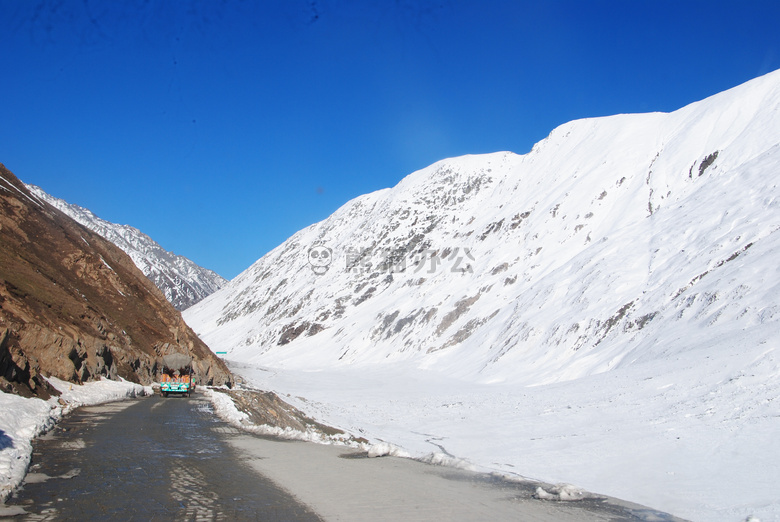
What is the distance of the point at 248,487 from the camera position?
8.09 meters

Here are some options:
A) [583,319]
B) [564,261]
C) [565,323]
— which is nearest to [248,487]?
[583,319]

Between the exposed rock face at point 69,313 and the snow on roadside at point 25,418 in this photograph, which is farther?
the exposed rock face at point 69,313

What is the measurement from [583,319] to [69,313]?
36.0m

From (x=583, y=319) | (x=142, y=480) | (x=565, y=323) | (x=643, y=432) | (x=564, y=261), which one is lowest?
(x=142, y=480)

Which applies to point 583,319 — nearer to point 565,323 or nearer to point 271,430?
point 565,323

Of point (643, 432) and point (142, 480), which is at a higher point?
point (643, 432)

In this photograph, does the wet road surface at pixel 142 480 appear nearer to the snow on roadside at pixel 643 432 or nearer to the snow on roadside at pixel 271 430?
the snow on roadside at pixel 271 430

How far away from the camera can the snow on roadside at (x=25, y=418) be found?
7.64 m

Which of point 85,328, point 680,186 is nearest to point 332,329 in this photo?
point 680,186

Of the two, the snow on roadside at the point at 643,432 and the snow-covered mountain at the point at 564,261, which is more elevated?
the snow-covered mountain at the point at 564,261

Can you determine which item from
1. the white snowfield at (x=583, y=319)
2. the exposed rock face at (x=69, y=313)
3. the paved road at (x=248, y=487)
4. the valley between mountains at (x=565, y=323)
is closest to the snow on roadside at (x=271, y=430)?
the valley between mountains at (x=565, y=323)

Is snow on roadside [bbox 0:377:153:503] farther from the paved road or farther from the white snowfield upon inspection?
the white snowfield

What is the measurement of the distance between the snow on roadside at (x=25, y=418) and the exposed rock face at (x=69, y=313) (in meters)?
0.87

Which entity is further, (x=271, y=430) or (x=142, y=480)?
(x=271, y=430)
